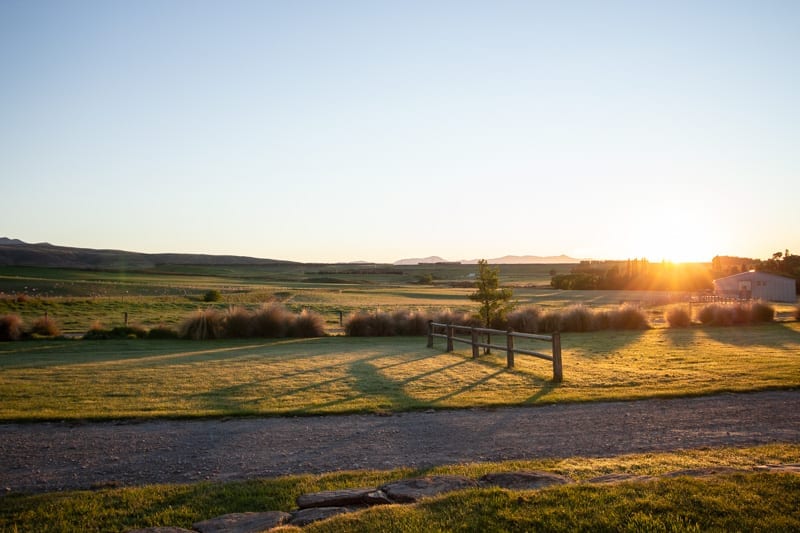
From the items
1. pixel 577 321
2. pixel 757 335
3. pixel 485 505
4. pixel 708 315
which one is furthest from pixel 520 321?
pixel 485 505

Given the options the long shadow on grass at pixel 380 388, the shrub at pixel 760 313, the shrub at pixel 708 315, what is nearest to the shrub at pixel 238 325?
the long shadow on grass at pixel 380 388

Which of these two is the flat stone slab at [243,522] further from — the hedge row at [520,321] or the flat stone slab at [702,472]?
the hedge row at [520,321]

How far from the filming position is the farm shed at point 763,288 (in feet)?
191

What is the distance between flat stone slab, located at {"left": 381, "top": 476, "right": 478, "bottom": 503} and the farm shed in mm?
58957

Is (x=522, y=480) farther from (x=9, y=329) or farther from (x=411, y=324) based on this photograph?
(x=9, y=329)

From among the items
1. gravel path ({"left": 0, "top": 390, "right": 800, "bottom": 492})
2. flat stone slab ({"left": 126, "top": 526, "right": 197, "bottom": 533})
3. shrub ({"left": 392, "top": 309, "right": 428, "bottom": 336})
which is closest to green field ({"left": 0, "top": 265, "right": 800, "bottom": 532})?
→ flat stone slab ({"left": 126, "top": 526, "right": 197, "bottom": 533})

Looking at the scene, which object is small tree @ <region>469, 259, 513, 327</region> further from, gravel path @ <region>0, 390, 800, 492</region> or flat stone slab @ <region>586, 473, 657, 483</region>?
flat stone slab @ <region>586, 473, 657, 483</region>

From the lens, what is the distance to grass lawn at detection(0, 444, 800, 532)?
5.12m

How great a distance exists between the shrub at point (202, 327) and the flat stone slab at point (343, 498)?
78.1 ft

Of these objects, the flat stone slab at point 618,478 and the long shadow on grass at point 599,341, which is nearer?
the flat stone slab at point 618,478

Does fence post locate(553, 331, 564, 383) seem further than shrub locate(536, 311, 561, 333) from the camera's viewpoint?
No

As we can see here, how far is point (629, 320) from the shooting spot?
3325cm

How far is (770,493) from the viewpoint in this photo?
18.2ft

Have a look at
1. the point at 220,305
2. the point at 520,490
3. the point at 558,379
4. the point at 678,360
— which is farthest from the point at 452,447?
the point at 220,305
